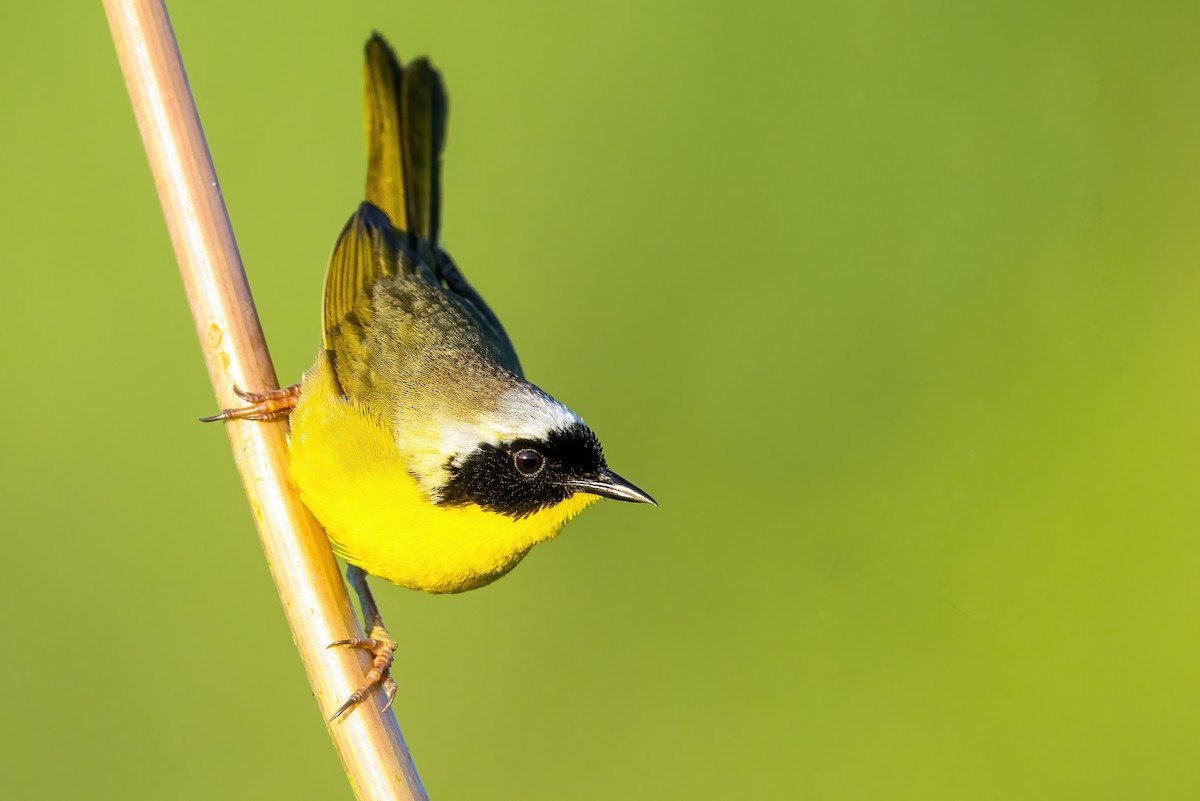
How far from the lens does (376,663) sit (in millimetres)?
2477

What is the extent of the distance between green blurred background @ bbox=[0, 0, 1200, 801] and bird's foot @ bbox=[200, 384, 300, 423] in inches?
46.8

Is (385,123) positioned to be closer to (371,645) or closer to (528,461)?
(528,461)

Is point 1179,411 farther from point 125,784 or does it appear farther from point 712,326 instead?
point 125,784

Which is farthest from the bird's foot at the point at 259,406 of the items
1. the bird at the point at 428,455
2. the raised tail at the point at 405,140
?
the raised tail at the point at 405,140

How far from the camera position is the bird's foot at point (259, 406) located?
7.72 feet

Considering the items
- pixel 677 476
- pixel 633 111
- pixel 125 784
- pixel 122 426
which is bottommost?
pixel 125 784

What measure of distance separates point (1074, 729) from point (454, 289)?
8.15ft

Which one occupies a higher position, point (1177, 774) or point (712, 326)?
point (712, 326)

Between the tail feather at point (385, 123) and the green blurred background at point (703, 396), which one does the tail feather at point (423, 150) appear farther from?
the green blurred background at point (703, 396)

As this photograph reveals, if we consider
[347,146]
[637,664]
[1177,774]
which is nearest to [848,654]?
[637,664]

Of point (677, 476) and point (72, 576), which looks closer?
point (72, 576)

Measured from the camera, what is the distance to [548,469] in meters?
2.54

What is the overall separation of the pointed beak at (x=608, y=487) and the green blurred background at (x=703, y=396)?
1273 mm

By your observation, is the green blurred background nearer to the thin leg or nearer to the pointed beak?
the thin leg
